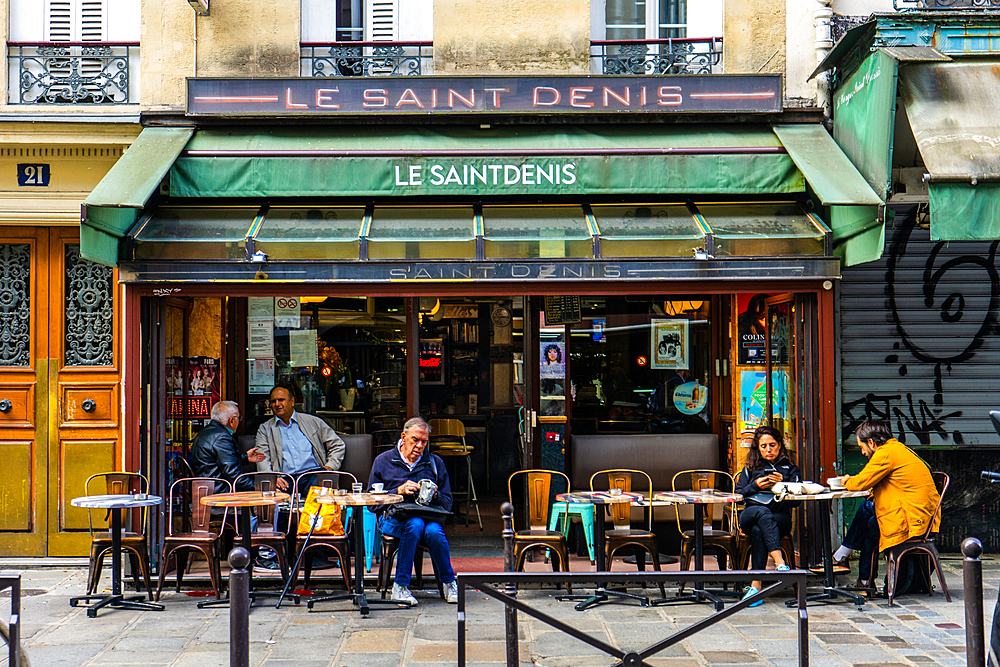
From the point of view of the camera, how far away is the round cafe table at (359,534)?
697cm

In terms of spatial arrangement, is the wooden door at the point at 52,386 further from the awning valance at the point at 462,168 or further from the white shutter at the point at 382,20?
the white shutter at the point at 382,20

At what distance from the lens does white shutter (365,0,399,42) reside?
30.2 feet

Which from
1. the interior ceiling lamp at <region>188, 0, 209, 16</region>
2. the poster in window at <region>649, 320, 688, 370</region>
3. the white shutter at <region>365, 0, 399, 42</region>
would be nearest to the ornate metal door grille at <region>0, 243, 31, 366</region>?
the interior ceiling lamp at <region>188, 0, 209, 16</region>

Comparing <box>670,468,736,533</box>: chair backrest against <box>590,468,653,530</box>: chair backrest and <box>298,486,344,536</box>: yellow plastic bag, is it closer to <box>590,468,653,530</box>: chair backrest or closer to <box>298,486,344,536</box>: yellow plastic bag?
<box>590,468,653,530</box>: chair backrest

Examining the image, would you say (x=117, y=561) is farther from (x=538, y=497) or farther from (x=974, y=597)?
(x=974, y=597)

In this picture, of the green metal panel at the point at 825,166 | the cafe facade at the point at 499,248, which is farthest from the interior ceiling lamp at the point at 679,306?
the green metal panel at the point at 825,166

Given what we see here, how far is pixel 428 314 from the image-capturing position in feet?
34.2

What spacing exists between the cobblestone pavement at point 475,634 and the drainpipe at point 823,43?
4674mm

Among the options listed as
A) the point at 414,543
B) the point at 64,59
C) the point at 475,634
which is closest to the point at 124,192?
the point at 64,59

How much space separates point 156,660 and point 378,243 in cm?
381

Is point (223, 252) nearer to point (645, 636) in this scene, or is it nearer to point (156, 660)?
point (156, 660)

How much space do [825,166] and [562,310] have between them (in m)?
2.86

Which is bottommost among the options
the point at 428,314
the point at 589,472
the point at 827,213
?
the point at 589,472

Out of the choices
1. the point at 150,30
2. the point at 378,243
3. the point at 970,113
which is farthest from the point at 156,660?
the point at 970,113
